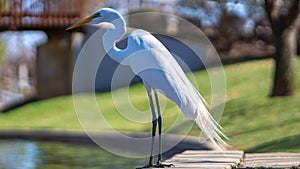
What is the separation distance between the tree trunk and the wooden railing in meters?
8.19

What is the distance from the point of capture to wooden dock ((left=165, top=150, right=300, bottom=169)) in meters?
7.70

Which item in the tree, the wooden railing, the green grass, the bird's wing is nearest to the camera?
the bird's wing

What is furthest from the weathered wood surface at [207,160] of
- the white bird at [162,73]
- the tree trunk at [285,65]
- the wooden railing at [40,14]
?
the wooden railing at [40,14]

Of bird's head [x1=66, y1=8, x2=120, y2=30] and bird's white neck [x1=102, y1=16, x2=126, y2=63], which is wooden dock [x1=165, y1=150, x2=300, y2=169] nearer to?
bird's white neck [x1=102, y1=16, x2=126, y2=63]

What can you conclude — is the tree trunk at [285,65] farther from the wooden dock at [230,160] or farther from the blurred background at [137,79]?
the wooden dock at [230,160]

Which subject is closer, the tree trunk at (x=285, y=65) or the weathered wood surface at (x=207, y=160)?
the weathered wood surface at (x=207, y=160)

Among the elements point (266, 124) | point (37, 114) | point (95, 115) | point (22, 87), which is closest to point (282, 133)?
point (266, 124)

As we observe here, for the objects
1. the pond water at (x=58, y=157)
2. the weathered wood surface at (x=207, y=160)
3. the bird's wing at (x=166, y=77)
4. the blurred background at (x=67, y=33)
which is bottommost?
the blurred background at (x=67, y=33)

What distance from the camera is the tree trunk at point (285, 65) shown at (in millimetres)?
14828

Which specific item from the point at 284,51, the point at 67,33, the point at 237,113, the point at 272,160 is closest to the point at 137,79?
the point at 67,33

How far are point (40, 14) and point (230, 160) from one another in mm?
13909

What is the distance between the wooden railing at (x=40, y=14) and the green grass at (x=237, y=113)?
257 centimetres

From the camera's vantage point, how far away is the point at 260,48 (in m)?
23.5

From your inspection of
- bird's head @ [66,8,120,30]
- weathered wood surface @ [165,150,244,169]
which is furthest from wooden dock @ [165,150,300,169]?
bird's head @ [66,8,120,30]
